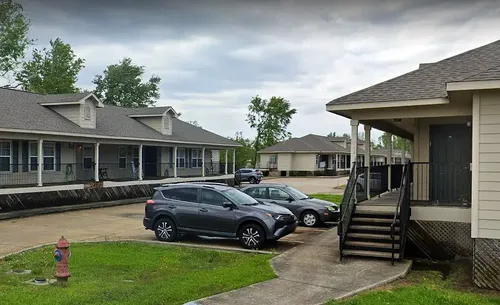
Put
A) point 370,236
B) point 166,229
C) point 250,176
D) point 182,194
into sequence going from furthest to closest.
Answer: point 250,176 < point 182,194 < point 166,229 < point 370,236

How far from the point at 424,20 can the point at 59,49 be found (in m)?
48.4

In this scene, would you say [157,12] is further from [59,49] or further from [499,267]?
[59,49]

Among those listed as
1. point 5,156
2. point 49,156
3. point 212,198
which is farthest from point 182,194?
point 49,156

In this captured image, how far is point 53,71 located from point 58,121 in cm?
3019

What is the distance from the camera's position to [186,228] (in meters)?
12.8

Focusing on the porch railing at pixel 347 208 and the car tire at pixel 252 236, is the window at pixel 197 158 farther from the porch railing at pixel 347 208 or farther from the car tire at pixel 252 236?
the porch railing at pixel 347 208

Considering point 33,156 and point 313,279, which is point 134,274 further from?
point 33,156

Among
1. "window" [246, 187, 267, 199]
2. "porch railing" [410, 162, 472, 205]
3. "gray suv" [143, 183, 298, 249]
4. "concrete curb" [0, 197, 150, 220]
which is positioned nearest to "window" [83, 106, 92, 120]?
"concrete curb" [0, 197, 150, 220]

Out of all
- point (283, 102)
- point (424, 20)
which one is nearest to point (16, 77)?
point (283, 102)

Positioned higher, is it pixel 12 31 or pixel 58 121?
pixel 12 31

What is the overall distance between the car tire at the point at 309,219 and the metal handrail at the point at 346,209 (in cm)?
381

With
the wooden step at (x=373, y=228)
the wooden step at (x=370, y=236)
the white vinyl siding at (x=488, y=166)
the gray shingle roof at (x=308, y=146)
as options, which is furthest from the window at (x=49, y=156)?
the gray shingle roof at (x=308, y=146)

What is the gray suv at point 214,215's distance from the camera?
1202 centimetres

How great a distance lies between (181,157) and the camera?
35281 millimetres
